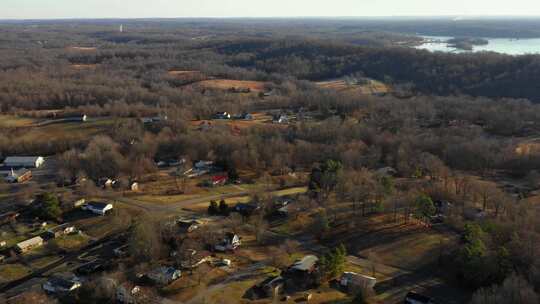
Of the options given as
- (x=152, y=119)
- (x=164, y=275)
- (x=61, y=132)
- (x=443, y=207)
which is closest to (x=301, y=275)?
(x=164, y=275)

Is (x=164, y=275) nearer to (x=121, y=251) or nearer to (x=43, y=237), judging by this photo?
(x=121, y=251)

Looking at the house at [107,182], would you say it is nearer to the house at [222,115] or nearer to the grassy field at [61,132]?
the grassy field at [61,132]

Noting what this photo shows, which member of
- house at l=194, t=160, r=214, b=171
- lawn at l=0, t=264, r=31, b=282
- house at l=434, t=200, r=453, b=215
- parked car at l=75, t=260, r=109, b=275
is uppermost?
house at l=434, t=200, r=453, b=215

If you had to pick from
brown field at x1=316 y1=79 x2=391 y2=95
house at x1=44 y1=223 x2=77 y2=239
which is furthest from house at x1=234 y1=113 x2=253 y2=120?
house at x1=44 y1=223 x2=77 y2=239

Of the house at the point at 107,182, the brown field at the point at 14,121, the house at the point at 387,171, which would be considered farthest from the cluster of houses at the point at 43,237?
the brown field at the point at 14,121

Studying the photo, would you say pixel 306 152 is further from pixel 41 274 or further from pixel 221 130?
pixel 41 274

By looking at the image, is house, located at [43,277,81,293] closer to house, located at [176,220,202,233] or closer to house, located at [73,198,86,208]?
house, located at [176,220,202,233]
